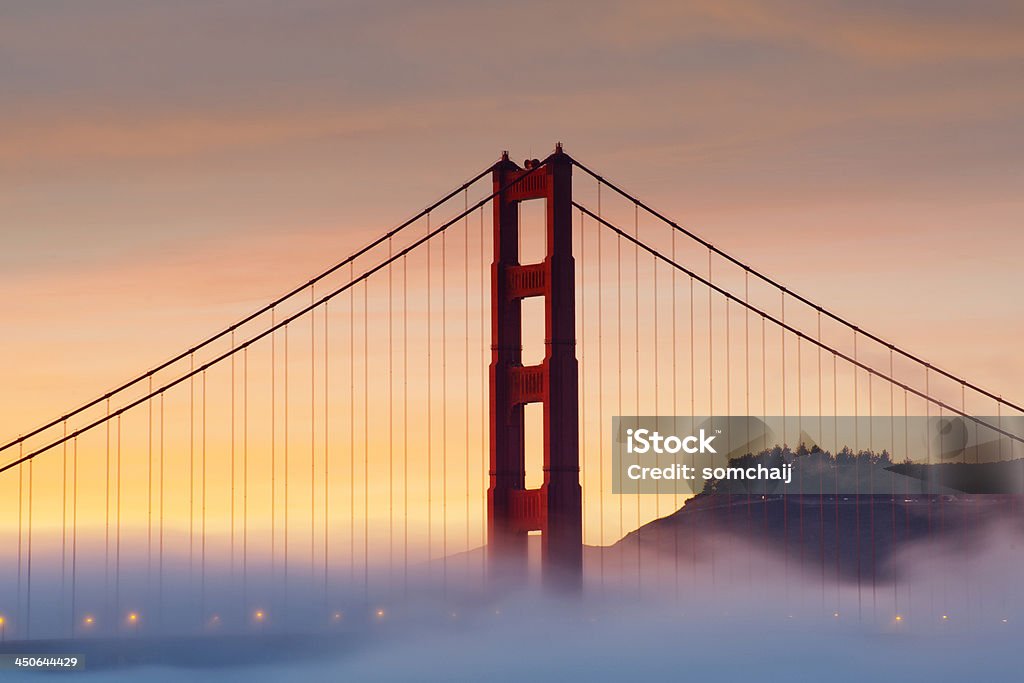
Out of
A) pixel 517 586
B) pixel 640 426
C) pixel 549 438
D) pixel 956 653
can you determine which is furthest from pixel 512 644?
pixel 956 653

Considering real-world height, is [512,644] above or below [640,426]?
below

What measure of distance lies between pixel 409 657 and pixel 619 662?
9059mm

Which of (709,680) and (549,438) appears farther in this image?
(709,680)

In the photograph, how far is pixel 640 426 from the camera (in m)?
98.6

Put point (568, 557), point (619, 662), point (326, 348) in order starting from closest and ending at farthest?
point (568, 557) < point (619, 662) < point (326, 348)

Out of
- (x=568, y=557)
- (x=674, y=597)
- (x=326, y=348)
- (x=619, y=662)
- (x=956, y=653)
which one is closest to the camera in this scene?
(x=568, y=557)

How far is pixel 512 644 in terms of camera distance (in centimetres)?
8706

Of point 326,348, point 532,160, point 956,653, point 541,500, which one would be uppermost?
point 532,160

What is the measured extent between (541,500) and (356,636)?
1626 centimetres

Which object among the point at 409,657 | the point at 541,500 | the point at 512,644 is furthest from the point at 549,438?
the point at 409,657

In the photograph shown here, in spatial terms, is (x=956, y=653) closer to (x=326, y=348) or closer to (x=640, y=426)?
(x=640, y=426)

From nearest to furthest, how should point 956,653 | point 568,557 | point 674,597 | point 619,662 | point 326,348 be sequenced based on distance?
point 568,557 < point 619,662 < point 326,348 < point 674,597 < point 956,653

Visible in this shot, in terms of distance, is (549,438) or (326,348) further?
(326,348)

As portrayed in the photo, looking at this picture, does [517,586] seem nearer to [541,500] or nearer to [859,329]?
[541,500]
